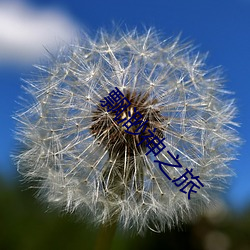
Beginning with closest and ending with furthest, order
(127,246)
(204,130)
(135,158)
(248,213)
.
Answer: (135,158), (204,130), (127,246), (248,213)

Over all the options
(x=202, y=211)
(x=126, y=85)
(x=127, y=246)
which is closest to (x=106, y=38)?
(x=126, y=85)

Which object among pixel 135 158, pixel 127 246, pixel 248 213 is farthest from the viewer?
pixel 248 213

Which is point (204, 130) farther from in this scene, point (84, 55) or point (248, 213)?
point (248, 213)

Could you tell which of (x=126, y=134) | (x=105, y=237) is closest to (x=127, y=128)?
(x=126, y=134)

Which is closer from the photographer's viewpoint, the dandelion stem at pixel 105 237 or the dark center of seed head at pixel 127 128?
the dandelion stem at pixel 105 237

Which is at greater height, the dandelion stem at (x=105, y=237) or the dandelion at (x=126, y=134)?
the dandelion at (x=126, y=134)

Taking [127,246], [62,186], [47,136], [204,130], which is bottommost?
[62,186]
